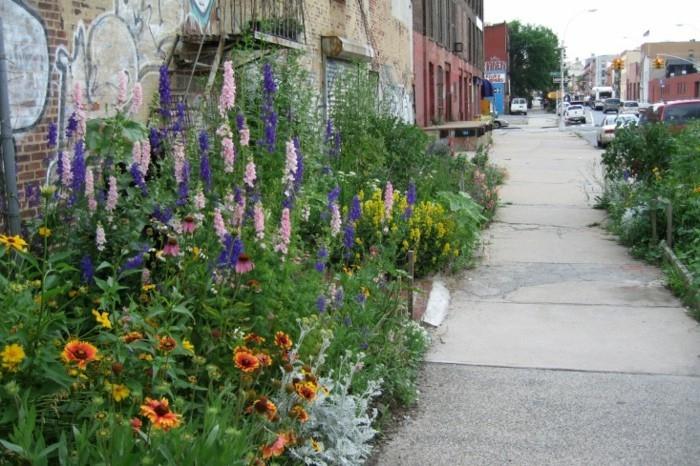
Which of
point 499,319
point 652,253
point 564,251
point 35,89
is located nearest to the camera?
point 35,89

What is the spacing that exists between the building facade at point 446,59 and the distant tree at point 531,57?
192ft

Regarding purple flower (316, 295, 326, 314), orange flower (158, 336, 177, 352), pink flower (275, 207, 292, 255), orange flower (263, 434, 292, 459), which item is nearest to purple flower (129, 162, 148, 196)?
pink flower (275, 207, 292, 255)

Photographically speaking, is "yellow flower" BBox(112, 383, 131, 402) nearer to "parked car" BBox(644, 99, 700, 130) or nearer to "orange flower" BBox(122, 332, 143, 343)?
"orange flower" BBox(122, 332, 143, 343)

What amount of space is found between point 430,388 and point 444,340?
1.17 m

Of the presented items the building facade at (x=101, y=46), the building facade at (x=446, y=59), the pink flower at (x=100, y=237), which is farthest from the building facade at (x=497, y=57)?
the pink flower at (x=100, y=237)

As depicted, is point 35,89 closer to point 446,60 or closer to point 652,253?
point 652,253

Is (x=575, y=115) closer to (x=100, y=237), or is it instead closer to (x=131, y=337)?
(x=100, y=237)

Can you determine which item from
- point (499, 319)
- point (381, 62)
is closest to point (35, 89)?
point (499, 319)

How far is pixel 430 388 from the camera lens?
569 cm

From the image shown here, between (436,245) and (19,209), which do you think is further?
(436,245)

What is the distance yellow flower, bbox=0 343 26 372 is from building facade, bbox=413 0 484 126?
2431 centimetres

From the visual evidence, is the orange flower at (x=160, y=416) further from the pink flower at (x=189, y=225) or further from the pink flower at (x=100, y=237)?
the pink flower at (x=100, y=237)

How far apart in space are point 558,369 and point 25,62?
183 inches

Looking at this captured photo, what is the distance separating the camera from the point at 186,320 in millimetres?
3865
